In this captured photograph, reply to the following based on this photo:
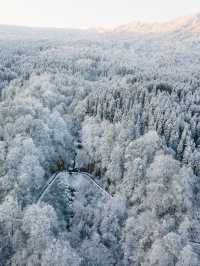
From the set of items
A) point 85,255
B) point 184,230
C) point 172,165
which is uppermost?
point 172,165

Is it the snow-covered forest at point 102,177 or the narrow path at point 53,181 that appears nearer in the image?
the snow-covered forest at point 102,177

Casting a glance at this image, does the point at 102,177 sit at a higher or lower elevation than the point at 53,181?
lower

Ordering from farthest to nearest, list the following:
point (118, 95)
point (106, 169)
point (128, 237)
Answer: point (118, 95) < point (106, 169) < point (128, 237)

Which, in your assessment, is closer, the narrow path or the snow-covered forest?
the snow-covered forest

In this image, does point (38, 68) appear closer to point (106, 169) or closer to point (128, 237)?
point (106, 169)

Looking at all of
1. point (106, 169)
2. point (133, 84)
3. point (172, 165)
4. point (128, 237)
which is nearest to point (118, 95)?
point (133, 84)

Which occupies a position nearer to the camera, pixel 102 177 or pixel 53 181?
A: pixel 53 181

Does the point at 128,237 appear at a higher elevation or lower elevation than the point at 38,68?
lower

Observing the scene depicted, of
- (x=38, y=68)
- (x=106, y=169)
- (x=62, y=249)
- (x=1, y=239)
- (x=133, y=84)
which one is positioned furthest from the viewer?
(x=38, y=68)
